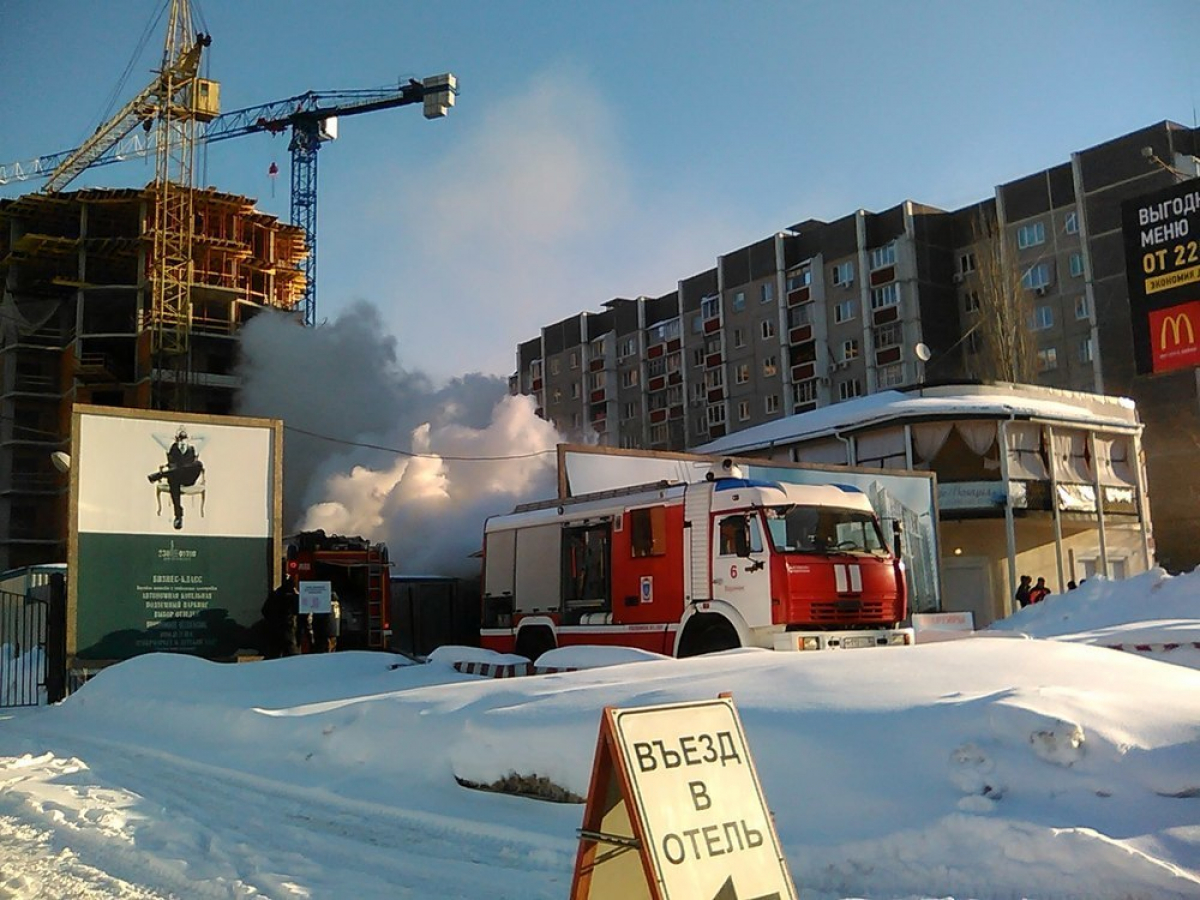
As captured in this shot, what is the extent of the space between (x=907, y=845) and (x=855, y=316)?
65175mm

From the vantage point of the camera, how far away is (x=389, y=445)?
161ft

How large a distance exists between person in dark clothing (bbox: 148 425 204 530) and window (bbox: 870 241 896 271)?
54940mm

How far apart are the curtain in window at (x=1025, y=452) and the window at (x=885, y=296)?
29741mm

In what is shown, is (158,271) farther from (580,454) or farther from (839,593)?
(839,593)

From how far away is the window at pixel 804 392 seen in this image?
70.8m

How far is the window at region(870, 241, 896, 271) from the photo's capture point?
6631 centimetres

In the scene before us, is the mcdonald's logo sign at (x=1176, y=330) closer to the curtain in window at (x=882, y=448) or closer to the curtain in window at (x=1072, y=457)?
the curtain in window at (x=882, y=448)

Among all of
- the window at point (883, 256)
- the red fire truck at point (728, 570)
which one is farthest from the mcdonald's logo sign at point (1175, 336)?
the window at point (883, 256)

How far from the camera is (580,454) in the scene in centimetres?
2162

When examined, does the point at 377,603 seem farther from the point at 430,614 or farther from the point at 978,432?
the point at 978,432

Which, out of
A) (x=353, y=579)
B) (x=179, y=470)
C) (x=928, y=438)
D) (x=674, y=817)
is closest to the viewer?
(x=674, y=817)

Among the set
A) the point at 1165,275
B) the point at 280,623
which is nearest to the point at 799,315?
the point at 1165,275

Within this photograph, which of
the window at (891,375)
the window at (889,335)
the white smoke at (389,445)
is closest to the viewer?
the white smoke at (389,445)

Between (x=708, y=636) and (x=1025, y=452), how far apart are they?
25.7m
